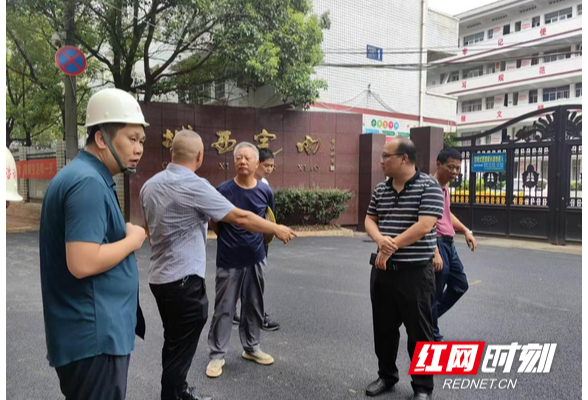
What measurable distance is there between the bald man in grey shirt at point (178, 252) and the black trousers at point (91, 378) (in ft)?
2.85

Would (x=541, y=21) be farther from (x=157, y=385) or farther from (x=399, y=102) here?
(x=157, y=385)

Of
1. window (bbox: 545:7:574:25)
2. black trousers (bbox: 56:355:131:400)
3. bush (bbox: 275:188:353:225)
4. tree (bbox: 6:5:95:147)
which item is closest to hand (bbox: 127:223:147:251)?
black trousers (bbox: 56:355:131:400)

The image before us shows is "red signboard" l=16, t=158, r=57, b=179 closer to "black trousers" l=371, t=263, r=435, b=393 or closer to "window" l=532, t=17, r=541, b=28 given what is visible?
"black trousers" l=371, t=263, r=435, b=393

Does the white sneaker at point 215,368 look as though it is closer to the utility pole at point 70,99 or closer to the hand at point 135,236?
the hand at point 135,236

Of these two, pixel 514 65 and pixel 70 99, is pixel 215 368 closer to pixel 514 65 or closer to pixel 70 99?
pixel 70 99

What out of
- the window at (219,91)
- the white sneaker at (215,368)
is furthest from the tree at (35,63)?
the white sneaker at (215,368)

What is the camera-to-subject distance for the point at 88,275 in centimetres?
152

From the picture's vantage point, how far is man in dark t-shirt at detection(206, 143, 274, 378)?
3234 millimetres

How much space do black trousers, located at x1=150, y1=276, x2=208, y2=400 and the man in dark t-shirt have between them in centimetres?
64

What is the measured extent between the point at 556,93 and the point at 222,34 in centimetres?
2831

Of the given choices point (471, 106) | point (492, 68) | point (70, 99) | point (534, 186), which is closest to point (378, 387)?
point (70, 99)

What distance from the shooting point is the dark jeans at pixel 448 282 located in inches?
143

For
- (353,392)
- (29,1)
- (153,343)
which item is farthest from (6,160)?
(29,1)

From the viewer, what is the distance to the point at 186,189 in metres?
2.43
